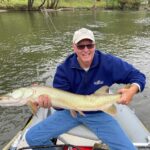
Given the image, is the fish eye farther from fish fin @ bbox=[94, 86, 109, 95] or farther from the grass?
the grass

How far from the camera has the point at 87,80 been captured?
5.35 metres

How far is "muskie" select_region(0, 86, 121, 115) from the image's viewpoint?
4941 millimetres

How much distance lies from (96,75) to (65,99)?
2.20 feet

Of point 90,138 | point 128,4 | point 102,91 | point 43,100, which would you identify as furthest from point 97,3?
point 43,100

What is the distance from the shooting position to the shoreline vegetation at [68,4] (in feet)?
157

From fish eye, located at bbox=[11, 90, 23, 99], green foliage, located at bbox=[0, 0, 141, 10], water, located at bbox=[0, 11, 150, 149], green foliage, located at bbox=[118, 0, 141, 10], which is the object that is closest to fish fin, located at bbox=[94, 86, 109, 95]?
fish eye, located at bbox=[11, 90, 23, 99]

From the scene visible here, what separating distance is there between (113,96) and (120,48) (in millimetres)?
16457

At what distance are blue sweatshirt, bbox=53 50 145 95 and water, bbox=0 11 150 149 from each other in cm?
410

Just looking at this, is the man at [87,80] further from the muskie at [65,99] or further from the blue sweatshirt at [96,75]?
the muskie at [65,99]

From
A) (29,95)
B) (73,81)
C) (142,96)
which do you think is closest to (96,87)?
(73,81)

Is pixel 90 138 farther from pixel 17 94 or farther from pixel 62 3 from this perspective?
pixel 62 3

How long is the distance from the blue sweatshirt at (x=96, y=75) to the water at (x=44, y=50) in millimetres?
4105

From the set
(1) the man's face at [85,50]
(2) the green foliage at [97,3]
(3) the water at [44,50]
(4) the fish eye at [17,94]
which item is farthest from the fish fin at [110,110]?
(2) the green foliage at [97,3]

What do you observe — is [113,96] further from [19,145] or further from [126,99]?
[19,145]
